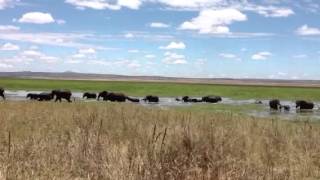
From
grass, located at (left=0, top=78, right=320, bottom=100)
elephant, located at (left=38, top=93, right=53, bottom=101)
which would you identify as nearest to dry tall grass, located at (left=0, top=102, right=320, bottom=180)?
elephant, located at (left=38, top=93, right=53, bottom=101)

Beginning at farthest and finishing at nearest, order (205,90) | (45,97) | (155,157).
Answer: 1. (205,90)
2. (45,97)
3. (155,157)

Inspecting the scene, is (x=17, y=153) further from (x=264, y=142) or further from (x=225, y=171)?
(x=264, y=142)

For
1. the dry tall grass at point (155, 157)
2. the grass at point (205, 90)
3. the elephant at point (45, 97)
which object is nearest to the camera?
the dry tall grass at point (155, 157)

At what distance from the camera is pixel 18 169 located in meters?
7.00

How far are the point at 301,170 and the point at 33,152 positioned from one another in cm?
443

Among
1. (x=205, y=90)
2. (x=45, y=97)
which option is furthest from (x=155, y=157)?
(x=205, y=90)

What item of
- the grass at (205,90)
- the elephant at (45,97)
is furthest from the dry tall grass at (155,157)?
the grass at (205,90)

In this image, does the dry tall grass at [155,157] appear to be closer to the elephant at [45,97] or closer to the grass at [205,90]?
the elephant at [45,97]

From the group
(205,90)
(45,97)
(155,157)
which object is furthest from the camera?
(205,90)

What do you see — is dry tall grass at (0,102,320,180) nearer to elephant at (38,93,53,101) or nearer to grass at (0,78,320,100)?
elephant at (38,93,53,101)

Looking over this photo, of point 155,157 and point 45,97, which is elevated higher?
point 155,157

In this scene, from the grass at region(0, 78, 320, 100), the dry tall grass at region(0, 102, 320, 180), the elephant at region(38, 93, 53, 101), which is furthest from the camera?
the grass at region(0, 78, 320, 100)

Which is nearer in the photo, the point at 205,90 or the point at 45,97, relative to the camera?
the point at 45,97

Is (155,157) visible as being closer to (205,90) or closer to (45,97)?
(45,97)
